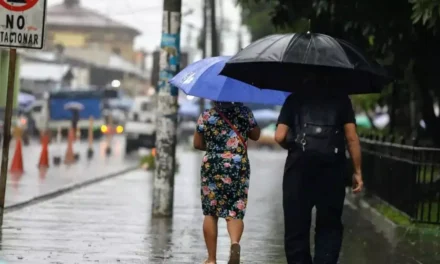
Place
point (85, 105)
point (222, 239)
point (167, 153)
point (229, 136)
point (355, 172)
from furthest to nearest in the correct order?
point (85, 105), point (167, 153), point (222, 239), point (229, 136), point (355, 172)

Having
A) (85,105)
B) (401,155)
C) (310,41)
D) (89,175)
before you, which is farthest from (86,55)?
(310,41)

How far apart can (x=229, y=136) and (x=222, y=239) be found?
2.98m

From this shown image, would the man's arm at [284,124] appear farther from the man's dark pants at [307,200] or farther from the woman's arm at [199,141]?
the woman's arm at [199,141]

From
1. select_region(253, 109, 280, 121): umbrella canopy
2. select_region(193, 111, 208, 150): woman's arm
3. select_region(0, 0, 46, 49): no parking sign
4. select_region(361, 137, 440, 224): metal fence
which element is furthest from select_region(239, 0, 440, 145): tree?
select_region(253, 109, 280, 121): umbrella canopy

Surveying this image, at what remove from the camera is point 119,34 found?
10875cm

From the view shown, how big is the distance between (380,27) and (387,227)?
9.07 feet

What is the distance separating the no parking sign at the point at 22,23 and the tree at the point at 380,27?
4814 mm

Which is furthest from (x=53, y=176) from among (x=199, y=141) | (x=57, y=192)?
(x=199, y=141)

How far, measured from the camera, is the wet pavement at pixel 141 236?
1064 cm

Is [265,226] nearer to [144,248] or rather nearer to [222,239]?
[222,239]

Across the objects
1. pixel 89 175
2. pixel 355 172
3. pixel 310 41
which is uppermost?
pixel 310 41

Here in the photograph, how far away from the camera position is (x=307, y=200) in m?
8.38

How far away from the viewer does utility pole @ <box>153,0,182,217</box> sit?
14.5 metres

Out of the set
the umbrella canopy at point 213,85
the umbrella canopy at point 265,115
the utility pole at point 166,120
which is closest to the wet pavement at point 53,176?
the utility pole at point 166,120
